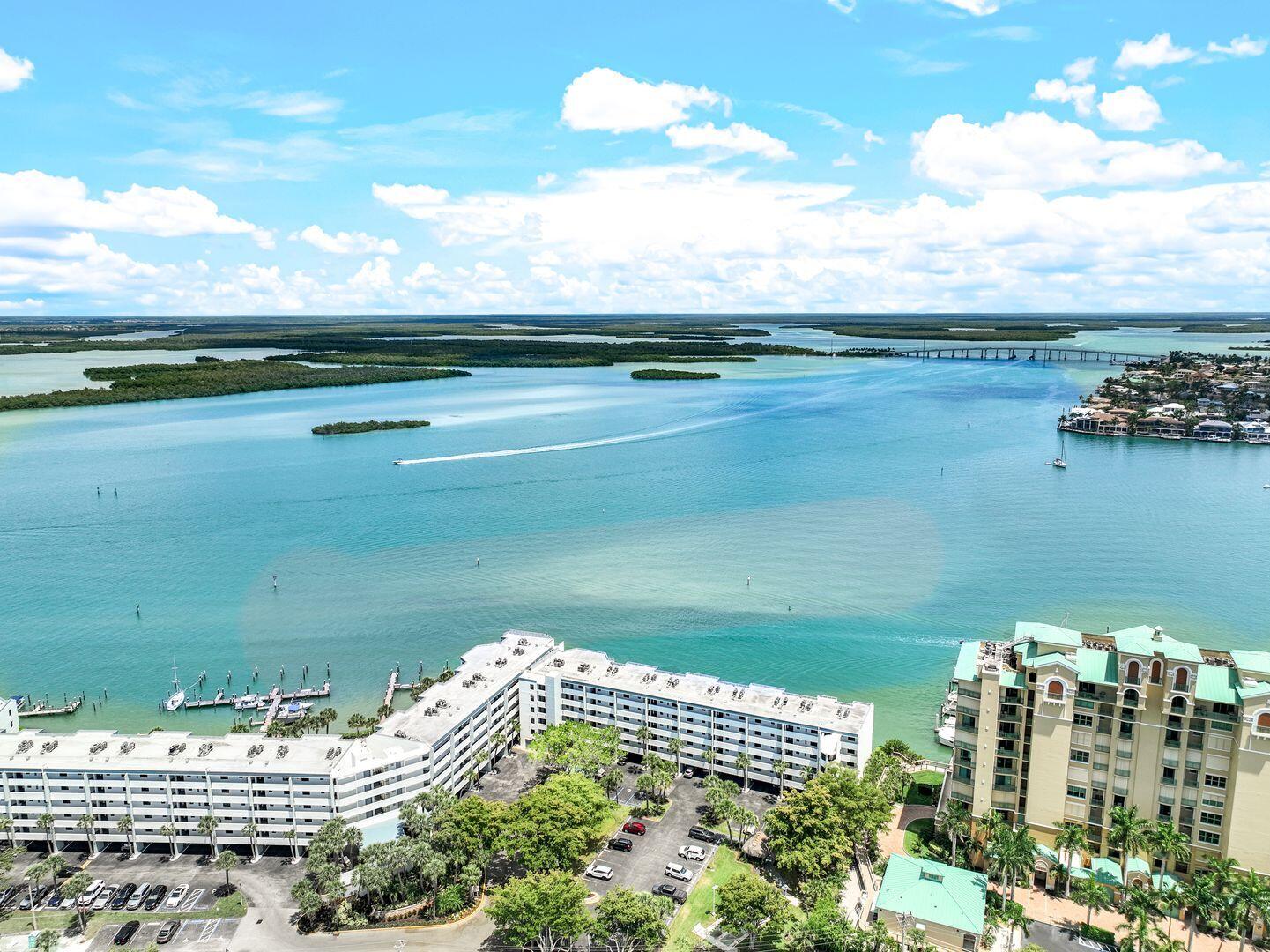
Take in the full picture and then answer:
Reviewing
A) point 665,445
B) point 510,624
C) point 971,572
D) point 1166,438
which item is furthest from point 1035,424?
point 510,624

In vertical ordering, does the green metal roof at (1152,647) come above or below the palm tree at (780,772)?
above

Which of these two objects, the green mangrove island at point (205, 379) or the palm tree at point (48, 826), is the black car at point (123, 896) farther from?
the green mangrove island at point (205, 379)

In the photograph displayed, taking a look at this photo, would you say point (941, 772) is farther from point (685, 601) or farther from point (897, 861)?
point (685, 601)

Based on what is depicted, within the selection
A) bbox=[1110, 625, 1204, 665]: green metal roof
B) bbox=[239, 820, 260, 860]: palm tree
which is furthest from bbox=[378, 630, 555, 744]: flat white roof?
bbox=[1110, 625, 1204, 665]: green metal roof

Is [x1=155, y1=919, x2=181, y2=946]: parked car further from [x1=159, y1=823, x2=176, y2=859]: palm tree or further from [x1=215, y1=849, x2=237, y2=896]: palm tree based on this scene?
[x1=159, y1=823, x2=176, y2=859]: palm tree

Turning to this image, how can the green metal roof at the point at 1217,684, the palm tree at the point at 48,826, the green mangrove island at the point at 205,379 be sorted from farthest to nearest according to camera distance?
the green mangrove island at the point at 205,379
the palm tree at the point at 48,826
the green metal roof at the point at 1217,684

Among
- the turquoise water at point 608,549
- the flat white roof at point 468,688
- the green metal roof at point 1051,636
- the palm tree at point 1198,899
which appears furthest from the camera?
the turquoise water at point 608,549

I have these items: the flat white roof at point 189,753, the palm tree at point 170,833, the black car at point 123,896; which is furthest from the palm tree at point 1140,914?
the palm tree at point 170,833

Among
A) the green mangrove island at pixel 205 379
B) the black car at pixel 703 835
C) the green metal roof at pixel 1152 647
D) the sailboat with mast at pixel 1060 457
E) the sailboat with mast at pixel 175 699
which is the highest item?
the green mangrove island at pixel 205 379
